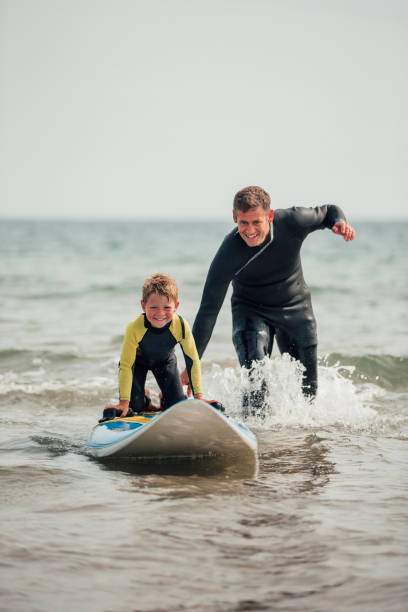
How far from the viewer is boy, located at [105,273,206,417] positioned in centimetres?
487

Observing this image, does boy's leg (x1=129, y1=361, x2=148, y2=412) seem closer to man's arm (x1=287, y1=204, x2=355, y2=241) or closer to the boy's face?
the boy's face

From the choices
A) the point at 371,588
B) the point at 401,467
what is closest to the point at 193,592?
the point at 371,588

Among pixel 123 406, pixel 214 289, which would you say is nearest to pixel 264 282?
pixel 214 289

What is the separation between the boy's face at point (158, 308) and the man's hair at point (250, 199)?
0.84m

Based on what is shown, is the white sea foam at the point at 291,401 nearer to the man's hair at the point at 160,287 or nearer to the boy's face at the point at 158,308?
the boy's face at the point at 158,308

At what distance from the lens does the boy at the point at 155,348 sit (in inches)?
192

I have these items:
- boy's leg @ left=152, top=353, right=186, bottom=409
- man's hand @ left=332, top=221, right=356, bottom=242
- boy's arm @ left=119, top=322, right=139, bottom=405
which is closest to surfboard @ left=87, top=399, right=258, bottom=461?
boy's arm @ left=119, top=322, right=139, bottom=405

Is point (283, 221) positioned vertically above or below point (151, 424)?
above

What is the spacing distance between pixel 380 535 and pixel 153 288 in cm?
223

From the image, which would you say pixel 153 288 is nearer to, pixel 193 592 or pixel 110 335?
pixel 193 592

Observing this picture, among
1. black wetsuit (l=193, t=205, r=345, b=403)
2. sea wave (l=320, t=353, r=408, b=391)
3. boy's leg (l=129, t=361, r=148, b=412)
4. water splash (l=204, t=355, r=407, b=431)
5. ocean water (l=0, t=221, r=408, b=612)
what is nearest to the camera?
ocean water (l=0, t=221, r=408, b=612)

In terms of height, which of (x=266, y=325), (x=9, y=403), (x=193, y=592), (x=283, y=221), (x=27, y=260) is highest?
(x=27, y=260)

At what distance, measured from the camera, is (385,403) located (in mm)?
7371

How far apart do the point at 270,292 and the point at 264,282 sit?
0.10 meters
